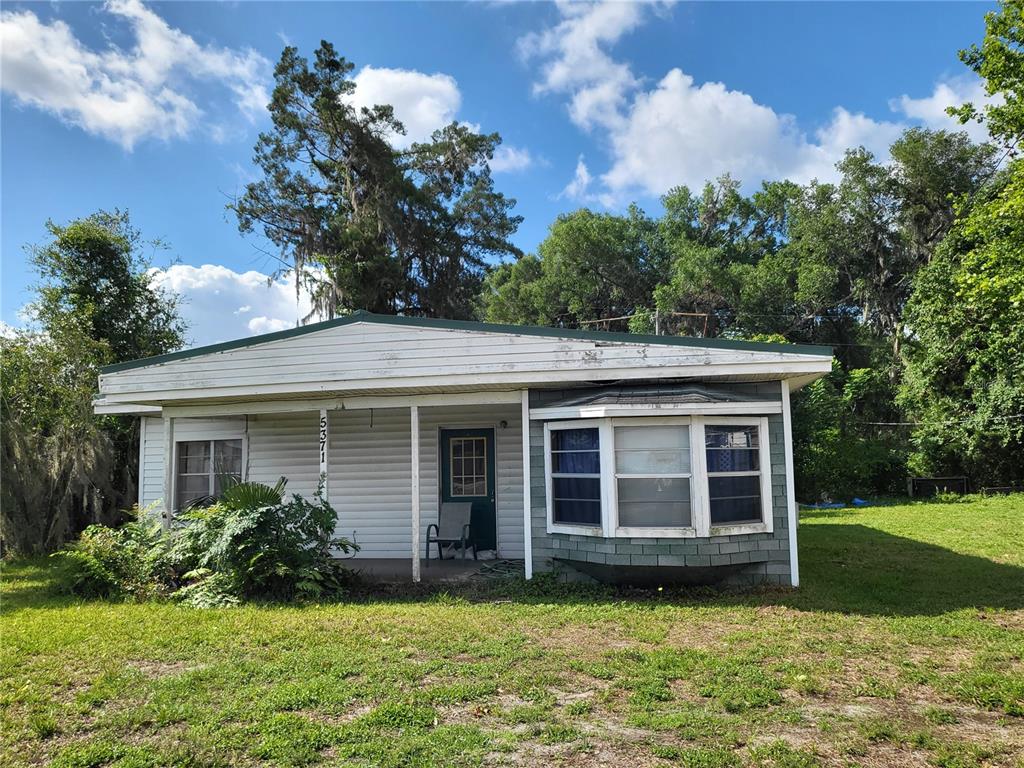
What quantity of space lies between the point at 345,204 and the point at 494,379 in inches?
781

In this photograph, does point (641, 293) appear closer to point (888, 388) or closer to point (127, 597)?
point (888, 388)

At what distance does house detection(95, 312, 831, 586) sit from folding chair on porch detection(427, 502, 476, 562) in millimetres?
241

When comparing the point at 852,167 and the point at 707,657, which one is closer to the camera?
the point at 707,657

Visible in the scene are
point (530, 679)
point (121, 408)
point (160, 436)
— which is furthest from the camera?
point (160, 436)

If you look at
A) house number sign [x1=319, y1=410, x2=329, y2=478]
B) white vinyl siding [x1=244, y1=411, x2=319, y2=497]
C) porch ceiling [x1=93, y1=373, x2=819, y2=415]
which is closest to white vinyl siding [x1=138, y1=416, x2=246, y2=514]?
white vinyl siding [x1=244, y1=411, x2=319, y2=497]

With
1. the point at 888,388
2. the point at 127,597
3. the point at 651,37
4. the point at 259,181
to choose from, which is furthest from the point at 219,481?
the point at 888,388

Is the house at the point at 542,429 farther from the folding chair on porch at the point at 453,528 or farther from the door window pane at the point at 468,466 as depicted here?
the folding chair on porch at the point at 453,528

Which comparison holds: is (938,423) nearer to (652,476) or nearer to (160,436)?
(652,476)

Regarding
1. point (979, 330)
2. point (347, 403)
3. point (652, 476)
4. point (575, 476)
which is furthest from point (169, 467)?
point (979, 330)

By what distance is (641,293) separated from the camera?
3192 centimetres

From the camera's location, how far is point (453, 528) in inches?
360

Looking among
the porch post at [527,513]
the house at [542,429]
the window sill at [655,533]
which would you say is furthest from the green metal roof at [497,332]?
the window sill at [655,533]

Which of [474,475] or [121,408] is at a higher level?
[121,408]

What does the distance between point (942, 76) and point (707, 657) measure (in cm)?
1797
